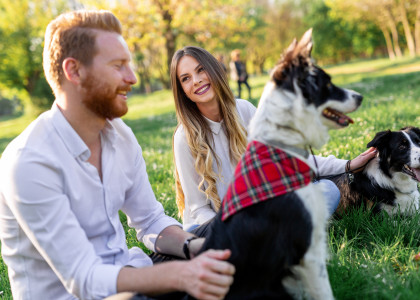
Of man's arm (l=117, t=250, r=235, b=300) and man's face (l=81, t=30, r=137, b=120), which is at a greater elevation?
man's face (l=81, t=30, r=137, b=120)

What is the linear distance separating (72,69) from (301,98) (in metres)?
1.32

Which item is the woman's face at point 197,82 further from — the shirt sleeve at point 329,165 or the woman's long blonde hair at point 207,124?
the shirt sleeve at point 329,165

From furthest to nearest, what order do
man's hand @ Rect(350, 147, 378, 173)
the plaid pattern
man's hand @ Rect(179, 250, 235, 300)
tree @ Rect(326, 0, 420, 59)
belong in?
tree @ Rect(326, 0, 420, 59) → man's hand @ Rect(350, 147, 378, 173) → the plaid pattern → man's hand @ Rect(179, 250, 235, 300)

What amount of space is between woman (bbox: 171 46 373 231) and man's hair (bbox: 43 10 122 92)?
156cm

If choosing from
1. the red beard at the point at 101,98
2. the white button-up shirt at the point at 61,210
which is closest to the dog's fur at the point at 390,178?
the white button-up shirt at the point at 61,210

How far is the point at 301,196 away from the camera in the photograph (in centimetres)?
189

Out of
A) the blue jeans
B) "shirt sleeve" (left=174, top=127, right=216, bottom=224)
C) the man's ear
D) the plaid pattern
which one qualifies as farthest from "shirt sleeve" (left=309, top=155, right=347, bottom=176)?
the man's ear

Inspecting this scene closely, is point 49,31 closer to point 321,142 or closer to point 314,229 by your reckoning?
point 321,142

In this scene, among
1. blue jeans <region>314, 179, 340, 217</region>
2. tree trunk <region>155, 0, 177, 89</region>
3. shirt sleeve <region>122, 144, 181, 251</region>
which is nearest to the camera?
shirt sleeve <region>122, 144, 181, 251</region>

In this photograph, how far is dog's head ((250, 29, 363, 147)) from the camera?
1.96 meters

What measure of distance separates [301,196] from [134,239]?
2.28 meters

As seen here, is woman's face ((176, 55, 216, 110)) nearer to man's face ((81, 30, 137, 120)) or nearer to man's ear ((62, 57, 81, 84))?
man's face ((81, 30, 137, 120))

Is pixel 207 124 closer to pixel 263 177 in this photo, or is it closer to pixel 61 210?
pixel 263 177

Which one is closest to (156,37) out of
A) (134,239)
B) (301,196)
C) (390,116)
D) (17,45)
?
(17,45)
